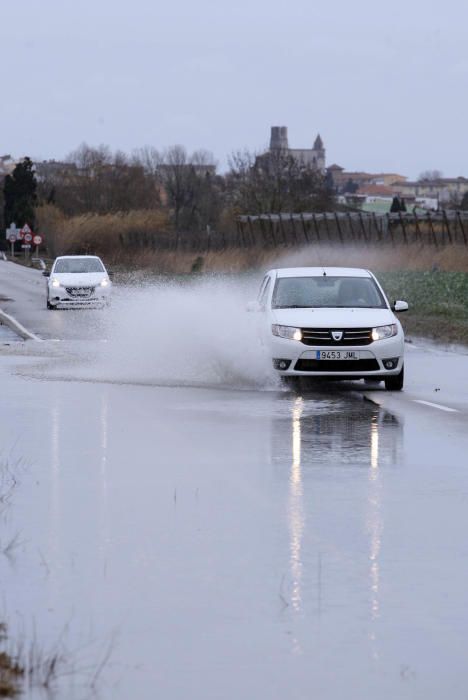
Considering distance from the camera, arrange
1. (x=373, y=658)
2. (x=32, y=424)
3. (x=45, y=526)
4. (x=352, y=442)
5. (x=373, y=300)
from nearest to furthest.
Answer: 1. (x=373, y=658)
2. (x=45, y=526)
3. (x=352, y=442)
4. (x=32, y=424)
5. (x=373, y=300)

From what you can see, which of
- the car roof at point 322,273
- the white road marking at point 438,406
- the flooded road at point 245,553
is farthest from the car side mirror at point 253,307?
the flooded road at point 245,553

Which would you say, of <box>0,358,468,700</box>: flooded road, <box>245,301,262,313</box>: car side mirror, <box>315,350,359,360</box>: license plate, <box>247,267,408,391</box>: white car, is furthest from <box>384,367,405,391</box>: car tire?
<box>0,358,468,700</box>: flooded road

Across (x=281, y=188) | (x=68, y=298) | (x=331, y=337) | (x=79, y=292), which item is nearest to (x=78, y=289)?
(x=79, y=292)

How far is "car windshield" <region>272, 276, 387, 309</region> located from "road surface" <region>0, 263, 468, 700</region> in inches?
77.2

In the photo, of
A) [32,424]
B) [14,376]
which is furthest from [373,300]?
[32,424]

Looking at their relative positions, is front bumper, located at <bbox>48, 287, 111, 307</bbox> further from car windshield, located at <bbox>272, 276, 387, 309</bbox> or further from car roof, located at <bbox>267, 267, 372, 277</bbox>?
car windshield, located at <bbox>272, 276, 387, 309</bbox>

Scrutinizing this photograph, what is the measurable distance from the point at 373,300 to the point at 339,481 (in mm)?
9412

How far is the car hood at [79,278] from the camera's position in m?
42.1

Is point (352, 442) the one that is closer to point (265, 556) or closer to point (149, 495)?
point (149, 495)

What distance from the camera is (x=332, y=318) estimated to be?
19562 millimetres

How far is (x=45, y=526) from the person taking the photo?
9.52 m

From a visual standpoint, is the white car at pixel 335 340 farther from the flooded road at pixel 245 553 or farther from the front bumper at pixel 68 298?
the front bumper at pixel 68 298

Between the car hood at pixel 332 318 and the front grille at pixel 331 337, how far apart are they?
1.9 inches

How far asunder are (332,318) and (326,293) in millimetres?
1342
